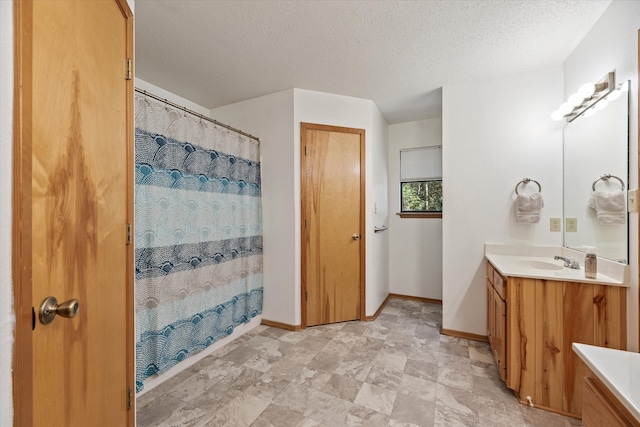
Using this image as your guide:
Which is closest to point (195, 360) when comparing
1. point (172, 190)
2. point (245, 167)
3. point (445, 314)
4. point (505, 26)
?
point (172, 190)

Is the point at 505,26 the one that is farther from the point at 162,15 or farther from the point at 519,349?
the point at 162,15

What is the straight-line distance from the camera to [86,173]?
0.89 m

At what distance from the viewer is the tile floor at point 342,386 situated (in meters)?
1.53

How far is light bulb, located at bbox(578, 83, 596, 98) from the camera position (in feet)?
5.58

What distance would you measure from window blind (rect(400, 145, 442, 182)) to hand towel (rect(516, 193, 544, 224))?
129 cm

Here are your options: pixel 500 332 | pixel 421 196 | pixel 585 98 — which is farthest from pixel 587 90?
pixel 421 196

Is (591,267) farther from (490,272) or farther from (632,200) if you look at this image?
(490,272)

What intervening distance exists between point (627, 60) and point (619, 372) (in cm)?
175

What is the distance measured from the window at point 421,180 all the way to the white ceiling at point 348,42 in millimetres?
978

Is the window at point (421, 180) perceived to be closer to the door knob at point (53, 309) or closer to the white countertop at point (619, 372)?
the white countertop at point (619, 372)

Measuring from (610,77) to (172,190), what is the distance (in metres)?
2.93

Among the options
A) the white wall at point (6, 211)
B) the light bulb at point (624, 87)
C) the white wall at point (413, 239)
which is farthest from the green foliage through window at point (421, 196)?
the white wall at point (6, 211)

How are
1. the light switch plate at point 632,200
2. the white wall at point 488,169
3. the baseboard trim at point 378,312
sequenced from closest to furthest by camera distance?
1. the light switch plate at point 632,200
2. the white wall at point 488,169
3. the baseboard trim at point 378,312

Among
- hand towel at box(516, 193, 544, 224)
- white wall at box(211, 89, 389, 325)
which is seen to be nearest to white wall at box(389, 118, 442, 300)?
white wall at box(211, 89, 389, 325)
